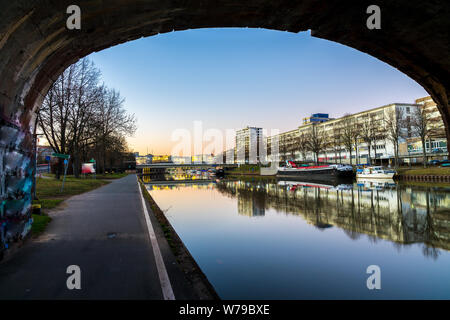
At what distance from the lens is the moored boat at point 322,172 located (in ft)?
140

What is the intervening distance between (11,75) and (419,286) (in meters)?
8.80

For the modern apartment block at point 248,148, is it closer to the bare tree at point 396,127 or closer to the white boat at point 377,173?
the bare tree at point 396,127

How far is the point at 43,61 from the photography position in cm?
530

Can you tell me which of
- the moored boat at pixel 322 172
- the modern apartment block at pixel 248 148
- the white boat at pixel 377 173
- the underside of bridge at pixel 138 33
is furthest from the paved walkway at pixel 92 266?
the modern apartment block at pixel 248 148

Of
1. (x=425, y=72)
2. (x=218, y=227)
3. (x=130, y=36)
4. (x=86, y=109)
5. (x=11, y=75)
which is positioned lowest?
(x=218, y=227)

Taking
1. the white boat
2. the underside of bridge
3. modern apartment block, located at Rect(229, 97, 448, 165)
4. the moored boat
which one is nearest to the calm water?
the underside of bridge

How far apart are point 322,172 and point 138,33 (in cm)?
4514

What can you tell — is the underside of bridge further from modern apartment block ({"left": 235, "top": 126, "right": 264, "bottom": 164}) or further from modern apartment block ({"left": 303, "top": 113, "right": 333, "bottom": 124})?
modern apartment block ({"left": 303, "top": 113, "right": 333, "bottom": 124})

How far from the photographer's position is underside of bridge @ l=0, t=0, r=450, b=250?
4.27m

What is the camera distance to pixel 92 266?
190 inches

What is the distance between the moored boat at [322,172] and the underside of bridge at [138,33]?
128 feet

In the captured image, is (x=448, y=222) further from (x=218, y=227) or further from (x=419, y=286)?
(x=218, y=227)
